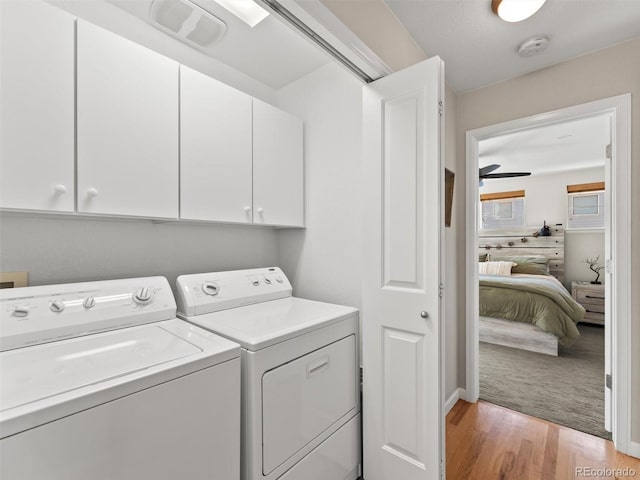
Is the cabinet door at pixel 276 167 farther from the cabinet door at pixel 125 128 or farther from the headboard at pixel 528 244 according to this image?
the headboard at pixel 528 244

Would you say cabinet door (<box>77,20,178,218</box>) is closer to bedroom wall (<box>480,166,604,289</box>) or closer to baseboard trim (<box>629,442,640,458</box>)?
baseboard trim (<box>629,442,640,458</box>)

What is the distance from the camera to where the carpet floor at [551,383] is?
2.18 m

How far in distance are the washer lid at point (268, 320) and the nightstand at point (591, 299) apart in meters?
5.02

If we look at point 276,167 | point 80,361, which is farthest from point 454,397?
point 80,361

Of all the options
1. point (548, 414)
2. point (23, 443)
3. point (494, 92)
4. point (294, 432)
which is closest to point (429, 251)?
point (294, 432)

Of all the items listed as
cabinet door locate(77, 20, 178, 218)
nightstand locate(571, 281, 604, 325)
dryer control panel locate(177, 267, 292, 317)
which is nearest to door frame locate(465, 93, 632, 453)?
dryer control panel locate(177, 267, 292, 317)

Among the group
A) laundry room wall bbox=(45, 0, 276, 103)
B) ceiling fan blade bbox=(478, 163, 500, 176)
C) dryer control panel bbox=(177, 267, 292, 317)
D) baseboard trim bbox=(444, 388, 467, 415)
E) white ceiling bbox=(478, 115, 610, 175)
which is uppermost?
white ceiling bbox=(478, 115, 610, 175)

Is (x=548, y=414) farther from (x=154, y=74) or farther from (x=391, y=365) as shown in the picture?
(x=154, y=74)

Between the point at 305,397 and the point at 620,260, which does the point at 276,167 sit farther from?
the point at 620,260

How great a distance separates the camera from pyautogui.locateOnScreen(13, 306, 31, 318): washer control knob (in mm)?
1030

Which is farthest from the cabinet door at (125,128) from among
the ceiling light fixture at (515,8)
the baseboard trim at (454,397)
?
the baseboard trim at (454,397)

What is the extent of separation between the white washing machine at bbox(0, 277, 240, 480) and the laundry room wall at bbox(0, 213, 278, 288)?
0.20 m

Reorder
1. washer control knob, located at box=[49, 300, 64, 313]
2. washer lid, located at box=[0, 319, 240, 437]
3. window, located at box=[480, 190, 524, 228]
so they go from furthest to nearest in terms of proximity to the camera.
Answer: window, located at box=[480, 190, 524, 228] → washer control knob, located at box=[49, 300, 64, 313] → washer lid, located at box=[0, 319, 240, 437]

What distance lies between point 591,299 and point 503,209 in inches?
87.8
